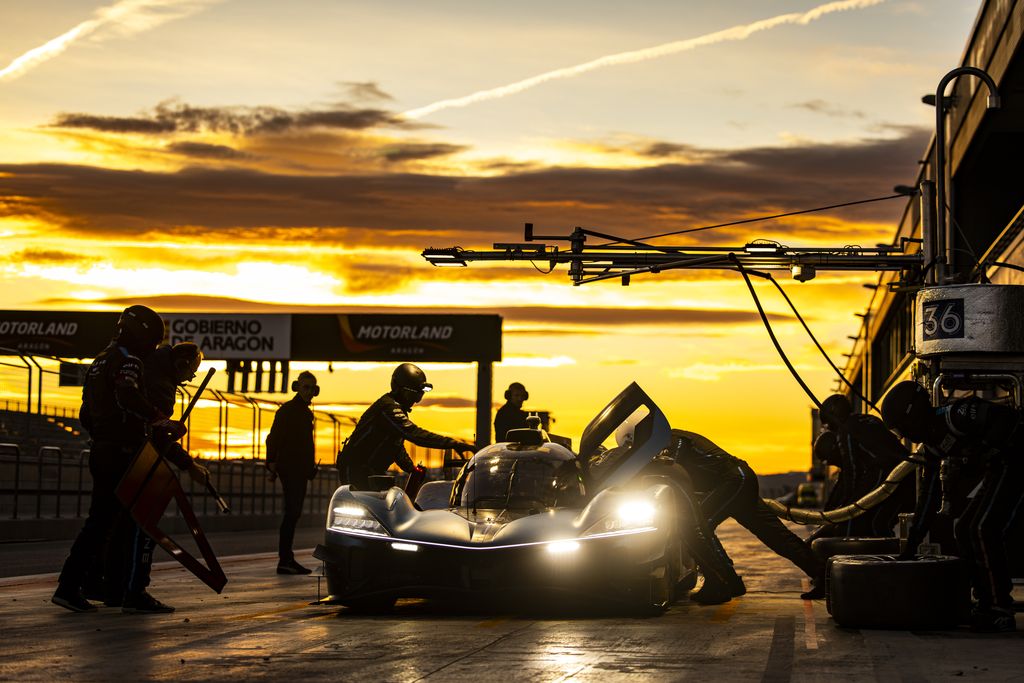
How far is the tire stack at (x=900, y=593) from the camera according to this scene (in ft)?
33.1

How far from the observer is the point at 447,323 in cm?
4794

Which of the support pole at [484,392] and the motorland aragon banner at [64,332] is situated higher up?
the motorland aragon banner at [64,332]

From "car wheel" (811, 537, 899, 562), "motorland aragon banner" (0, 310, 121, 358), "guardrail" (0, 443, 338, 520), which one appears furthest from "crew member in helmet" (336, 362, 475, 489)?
"motorland aragon banner" (0, 310, 121, 358)

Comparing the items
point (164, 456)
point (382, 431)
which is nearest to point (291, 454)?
point (382, 431)

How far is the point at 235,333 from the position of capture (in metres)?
48.7

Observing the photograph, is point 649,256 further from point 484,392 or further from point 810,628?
point 484,392

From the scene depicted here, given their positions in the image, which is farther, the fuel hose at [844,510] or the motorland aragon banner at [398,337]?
the motorland aragon banner at [398,337]

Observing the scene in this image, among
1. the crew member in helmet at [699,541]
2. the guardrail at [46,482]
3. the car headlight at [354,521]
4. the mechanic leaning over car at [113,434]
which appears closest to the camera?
the car headlight at [354,521]

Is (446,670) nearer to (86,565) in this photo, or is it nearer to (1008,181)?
(86,565)

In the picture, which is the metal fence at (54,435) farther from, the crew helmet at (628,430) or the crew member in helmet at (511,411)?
the crew helmet at (628,430)

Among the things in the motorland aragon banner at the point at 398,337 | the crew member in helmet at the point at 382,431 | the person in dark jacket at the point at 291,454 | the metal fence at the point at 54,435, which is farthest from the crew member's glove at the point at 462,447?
the motorland aragon banner at the point at 398,337

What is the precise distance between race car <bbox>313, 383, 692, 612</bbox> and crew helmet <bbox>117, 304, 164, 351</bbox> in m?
1.70

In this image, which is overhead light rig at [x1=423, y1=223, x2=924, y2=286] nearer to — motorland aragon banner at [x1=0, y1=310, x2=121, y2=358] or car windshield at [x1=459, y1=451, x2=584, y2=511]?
car windshield at [x1=459, y1=451, x2=584, y2=511]

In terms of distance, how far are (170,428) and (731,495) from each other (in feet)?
15.0
